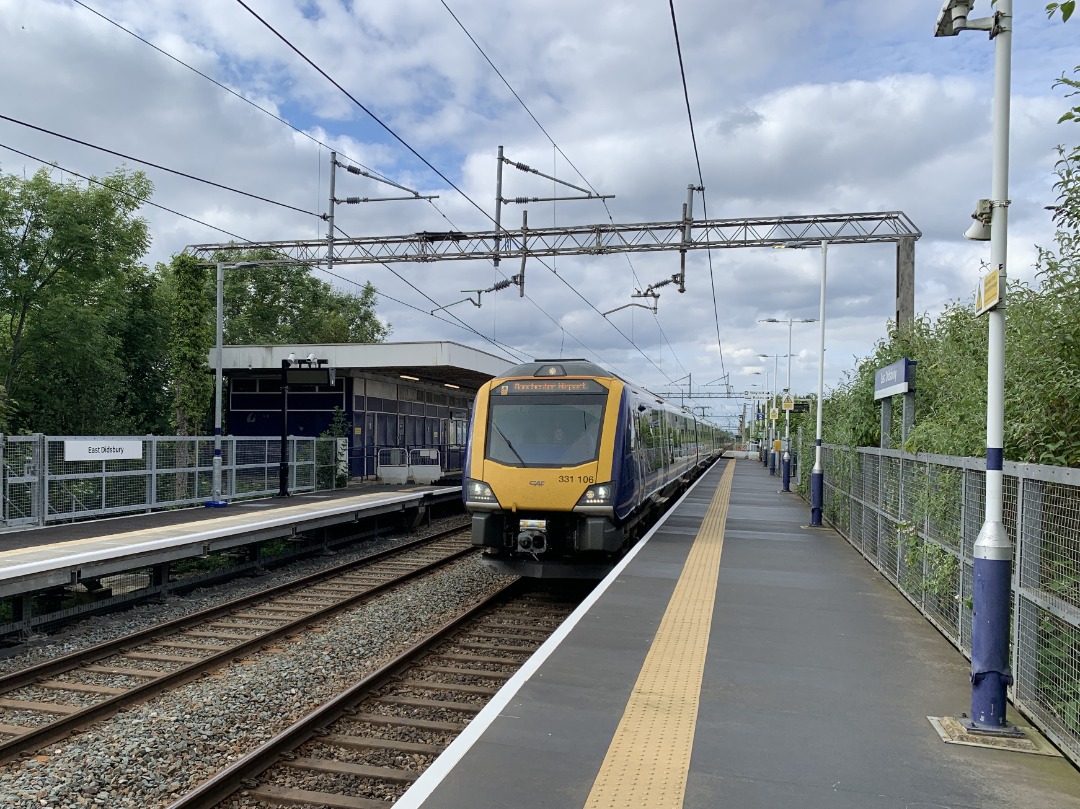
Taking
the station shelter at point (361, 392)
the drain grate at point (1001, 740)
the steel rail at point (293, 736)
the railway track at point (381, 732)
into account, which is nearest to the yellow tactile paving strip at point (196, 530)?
the steel rail at point (293, 736)

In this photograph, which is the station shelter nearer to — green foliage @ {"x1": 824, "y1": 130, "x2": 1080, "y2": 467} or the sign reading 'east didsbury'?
the sign reading 'east didsbury'

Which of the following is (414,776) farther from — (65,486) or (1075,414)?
(65,486)

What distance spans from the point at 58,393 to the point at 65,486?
11.9 meters

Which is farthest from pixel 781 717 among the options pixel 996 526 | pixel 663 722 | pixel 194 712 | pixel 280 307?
pixel 280 307

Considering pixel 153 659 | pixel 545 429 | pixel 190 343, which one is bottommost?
pixel 153 659

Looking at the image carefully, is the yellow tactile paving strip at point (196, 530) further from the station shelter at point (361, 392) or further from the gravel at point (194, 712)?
the station shelter at point (361, 392)

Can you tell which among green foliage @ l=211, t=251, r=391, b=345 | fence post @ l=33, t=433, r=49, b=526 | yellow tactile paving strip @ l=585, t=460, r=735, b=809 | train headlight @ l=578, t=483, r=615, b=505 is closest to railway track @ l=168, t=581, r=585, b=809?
yellow tactile paving strip @ l=585, t=460, r=735, b=809

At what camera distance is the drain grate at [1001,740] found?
437cm

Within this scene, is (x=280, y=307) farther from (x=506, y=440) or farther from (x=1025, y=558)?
(x=1025, y=558)

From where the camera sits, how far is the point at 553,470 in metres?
10.2

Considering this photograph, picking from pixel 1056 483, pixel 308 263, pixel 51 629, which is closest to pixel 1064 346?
pixel 1056 483

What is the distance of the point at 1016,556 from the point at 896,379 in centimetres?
496

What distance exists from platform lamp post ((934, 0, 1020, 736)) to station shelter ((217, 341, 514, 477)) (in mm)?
17870

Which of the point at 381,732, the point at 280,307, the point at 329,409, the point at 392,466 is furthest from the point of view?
the point at 280,307
